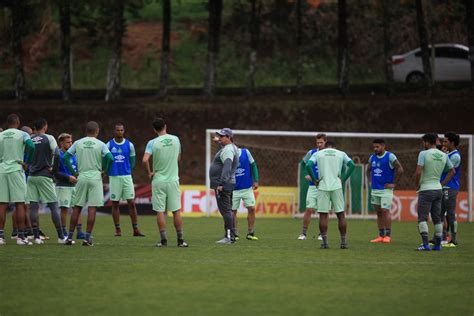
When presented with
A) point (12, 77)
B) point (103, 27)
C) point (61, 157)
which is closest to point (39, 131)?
point (61, 157)

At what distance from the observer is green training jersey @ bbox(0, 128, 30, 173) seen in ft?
62.6

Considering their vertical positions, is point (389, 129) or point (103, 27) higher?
point (103, 27)

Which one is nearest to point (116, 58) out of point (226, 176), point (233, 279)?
point (226, 176)

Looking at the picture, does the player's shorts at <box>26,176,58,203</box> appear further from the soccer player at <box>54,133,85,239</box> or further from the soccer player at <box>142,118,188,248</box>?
the soccer player at <box>142,118,188,248</box>

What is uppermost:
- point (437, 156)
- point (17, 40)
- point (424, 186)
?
point (17, 40)

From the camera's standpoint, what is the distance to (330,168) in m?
18.9

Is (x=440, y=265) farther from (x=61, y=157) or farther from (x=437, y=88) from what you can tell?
(x=437, y=88)

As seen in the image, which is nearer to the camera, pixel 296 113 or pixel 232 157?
pixel 232 157

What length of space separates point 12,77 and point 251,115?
50.5ft

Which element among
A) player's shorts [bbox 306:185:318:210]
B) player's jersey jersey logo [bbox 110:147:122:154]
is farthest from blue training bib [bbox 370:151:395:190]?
player's jersey jersey logo [bbox 110:147:122:154]

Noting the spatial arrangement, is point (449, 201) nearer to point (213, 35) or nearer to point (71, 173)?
point (71, 173)

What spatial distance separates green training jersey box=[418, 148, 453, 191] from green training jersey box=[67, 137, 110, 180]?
20.1 feet

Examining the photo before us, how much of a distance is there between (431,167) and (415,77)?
103ft

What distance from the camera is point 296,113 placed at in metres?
47.4
